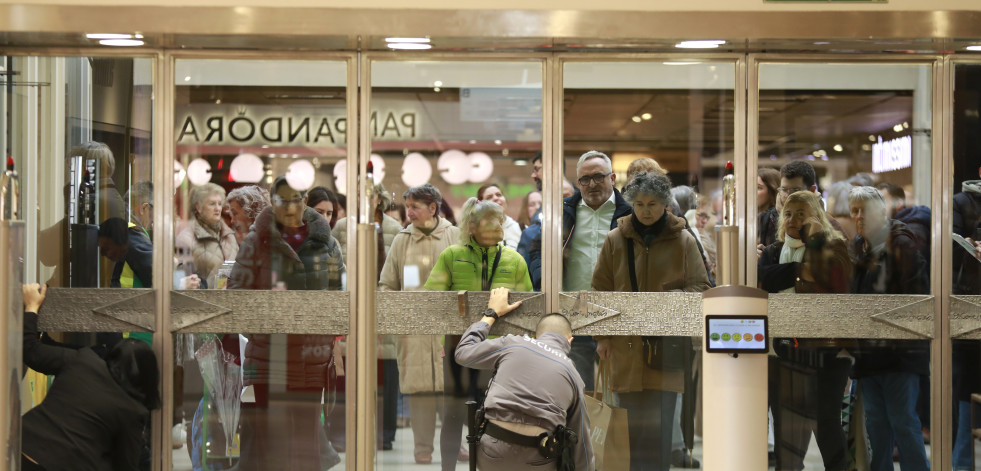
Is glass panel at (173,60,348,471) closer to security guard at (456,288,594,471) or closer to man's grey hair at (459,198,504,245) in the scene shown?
man's grey hair at (459,198,504,245)

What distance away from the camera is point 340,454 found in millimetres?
5273

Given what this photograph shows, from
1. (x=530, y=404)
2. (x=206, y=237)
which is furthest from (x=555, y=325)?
(x=206, y=237)

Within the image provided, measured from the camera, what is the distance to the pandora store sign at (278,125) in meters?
5.23

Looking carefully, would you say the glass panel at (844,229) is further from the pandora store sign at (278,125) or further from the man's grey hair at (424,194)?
the pandora store sign at (278,125)

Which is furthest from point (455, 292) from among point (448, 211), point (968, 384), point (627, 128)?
point (968, 384)

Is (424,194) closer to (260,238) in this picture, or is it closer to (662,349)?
(260,238)

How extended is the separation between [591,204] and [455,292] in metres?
0.98

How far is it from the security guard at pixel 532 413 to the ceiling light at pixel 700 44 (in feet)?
6.52

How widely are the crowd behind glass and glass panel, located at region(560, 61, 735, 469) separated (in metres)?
0.01

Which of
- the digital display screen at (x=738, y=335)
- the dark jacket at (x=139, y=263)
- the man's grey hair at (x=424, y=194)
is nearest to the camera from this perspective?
the digital display screen at (x=738, y=335)

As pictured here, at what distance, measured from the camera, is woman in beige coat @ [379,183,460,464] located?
5258 millimetres

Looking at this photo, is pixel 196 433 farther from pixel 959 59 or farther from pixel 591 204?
pixel 959 59

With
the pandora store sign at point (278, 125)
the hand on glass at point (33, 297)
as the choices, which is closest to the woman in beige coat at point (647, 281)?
the pandora store sign at point (278, 125)

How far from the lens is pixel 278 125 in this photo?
5.30 m
